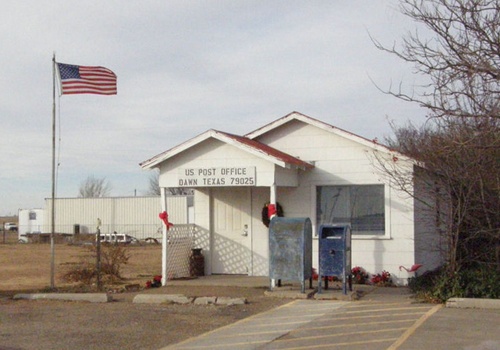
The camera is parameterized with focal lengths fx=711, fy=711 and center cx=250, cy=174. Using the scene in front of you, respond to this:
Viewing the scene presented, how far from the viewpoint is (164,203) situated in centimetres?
1834

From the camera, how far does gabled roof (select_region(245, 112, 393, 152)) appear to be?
17734mm

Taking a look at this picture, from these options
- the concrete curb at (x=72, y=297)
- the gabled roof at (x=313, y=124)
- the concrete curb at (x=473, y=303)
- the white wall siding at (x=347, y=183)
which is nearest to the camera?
the concrete curb at (x=473, y=303)

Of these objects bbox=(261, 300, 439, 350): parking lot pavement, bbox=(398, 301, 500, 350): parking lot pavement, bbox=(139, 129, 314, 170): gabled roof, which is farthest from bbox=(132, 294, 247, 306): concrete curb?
bbox=(398, 301, 500, 350): parking lot pavement

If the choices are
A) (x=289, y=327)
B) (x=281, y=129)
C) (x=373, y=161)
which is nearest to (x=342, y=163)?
(x=373, y=161)

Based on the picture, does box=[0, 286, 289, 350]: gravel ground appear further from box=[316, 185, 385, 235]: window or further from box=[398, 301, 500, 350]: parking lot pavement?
box=[398, 301, 500, 350]: parking lot pavement

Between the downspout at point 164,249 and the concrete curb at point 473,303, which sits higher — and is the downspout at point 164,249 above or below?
above

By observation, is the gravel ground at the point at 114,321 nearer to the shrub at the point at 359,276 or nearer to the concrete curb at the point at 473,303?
the shrub at the point at 359,276

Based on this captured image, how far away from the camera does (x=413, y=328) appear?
1148 cm

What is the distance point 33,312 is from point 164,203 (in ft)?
17.5

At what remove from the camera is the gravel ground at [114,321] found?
10734 mm

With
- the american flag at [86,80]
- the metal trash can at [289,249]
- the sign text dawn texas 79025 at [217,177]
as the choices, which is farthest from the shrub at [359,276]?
the american flag at [86,80]

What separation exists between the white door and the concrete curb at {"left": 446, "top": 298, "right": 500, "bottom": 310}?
22.7 ft

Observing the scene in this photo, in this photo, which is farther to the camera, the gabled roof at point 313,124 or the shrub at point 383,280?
the gabled roof at point 313,124

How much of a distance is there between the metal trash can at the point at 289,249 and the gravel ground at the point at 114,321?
0.71 meters
